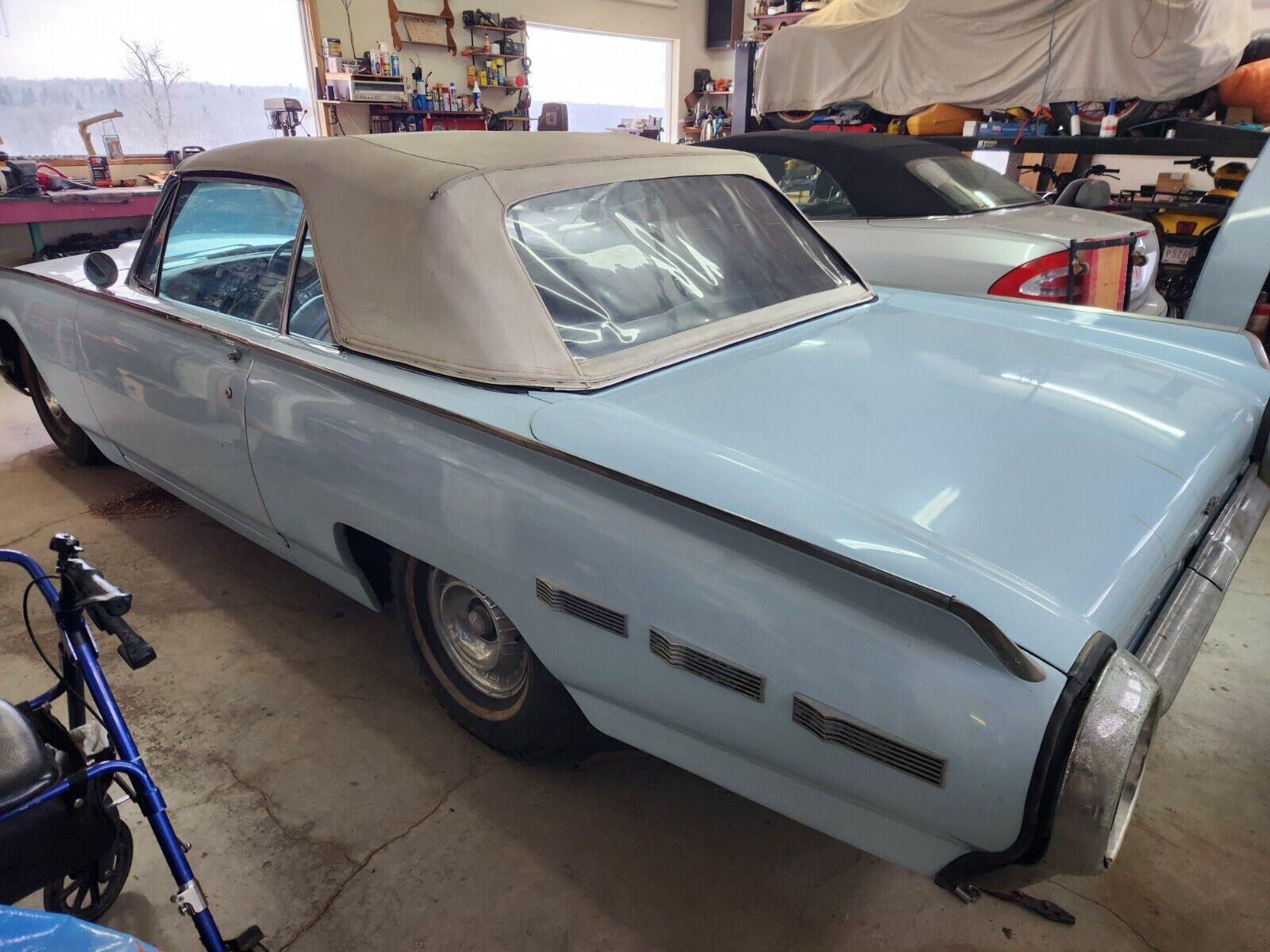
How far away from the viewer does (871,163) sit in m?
4.41

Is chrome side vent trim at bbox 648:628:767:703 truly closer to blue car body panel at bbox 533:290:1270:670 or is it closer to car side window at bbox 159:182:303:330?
blue car body panel at bbox 533:290:1270:670

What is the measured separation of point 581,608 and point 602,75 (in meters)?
14.0

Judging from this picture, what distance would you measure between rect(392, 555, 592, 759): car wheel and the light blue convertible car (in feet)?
0.04

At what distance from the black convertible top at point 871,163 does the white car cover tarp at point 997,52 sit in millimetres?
1949

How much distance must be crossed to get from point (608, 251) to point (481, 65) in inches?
425

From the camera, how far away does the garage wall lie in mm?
10281

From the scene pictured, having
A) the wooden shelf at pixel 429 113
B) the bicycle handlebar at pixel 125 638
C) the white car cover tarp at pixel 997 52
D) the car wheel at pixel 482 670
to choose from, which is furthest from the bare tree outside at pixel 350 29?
the bicycle handlebar at pixel 125 638

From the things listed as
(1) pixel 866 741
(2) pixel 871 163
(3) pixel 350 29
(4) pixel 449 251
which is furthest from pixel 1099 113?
(3) pixel 350 29

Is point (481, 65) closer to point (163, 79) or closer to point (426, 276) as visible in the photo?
point (163, 79)

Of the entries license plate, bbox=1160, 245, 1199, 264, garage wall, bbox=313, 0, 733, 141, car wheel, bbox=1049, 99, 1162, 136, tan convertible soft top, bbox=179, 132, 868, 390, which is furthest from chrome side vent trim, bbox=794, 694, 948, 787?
garage wall, bbox=313, 0, 733, 141

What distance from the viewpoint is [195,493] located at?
2670 millimetres

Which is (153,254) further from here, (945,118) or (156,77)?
(156,77)

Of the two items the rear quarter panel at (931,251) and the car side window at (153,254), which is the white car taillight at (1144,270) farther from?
the car side window at (153,254)

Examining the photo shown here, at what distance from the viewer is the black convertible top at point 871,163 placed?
4273mm
